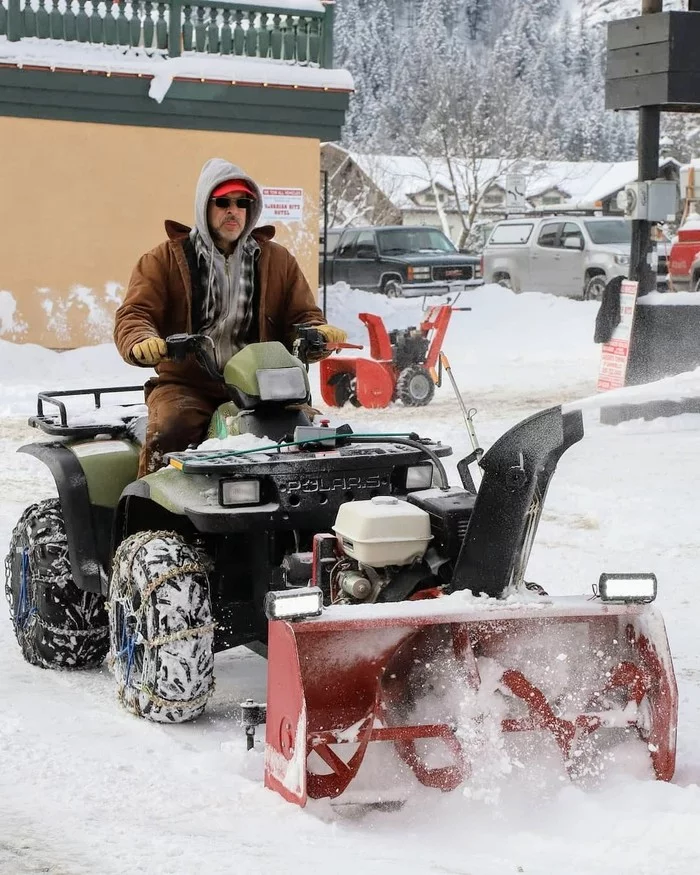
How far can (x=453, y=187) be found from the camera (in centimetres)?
5303

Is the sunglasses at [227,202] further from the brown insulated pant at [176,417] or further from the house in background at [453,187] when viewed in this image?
the house in background at [453,187]

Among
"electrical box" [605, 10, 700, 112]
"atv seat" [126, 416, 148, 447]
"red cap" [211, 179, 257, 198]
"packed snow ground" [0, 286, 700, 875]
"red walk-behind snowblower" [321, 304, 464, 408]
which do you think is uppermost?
"electrical box" [605, 10, 700, 112]

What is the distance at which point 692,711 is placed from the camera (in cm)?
500

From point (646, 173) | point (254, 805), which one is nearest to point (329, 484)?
point (254, 805)

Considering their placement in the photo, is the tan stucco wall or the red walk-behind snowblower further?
the tan stucco wall

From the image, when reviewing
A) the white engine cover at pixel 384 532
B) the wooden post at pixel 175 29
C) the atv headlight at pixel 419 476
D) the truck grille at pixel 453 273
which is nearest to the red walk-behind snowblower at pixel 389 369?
the wooden post at pixel 175 29

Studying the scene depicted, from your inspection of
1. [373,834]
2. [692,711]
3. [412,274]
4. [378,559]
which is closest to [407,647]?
[378,559]

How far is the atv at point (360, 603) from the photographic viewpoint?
3965 millimetres

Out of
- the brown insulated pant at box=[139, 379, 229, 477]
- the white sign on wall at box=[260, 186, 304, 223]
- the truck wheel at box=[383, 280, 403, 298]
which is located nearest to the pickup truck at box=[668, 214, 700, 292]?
the white sign on wall at box=[260, 186, 304, 223]

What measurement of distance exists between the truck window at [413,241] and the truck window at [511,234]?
2062mm

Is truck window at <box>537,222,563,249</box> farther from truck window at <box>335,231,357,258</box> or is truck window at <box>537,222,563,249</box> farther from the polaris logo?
the polaris logo

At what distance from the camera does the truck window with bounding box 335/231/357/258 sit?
28.3 m

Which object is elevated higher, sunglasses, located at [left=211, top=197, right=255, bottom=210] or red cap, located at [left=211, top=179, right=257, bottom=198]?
red cap, located at [left=211, top=179, right=257, bottom=198]

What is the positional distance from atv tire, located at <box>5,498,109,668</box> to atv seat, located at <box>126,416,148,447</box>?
436 mm
